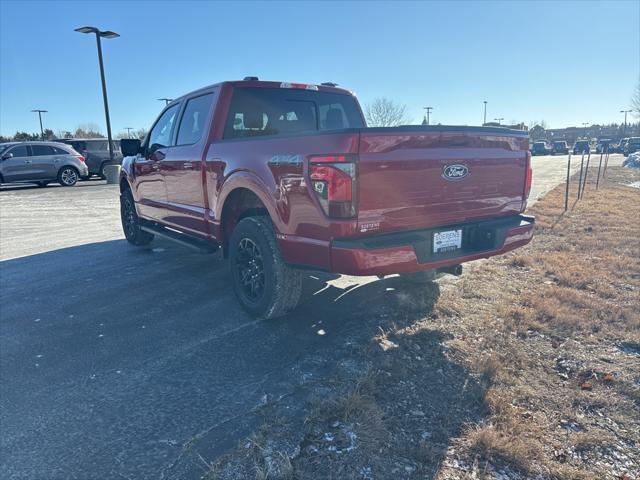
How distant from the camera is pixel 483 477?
2.05m

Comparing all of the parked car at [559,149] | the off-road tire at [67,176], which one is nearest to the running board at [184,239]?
the off-road tire at [67,176]

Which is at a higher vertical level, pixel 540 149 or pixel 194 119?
pixel 194 119

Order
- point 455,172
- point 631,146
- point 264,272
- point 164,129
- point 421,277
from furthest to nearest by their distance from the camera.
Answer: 1. point 631,146
2. point 164,129
3. point 421,277
4. point 264,272
5. point 455,172

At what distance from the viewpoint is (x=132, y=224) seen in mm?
7020

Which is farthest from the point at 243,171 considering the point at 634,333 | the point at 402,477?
the point at 634,333

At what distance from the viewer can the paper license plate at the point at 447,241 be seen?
3307mm

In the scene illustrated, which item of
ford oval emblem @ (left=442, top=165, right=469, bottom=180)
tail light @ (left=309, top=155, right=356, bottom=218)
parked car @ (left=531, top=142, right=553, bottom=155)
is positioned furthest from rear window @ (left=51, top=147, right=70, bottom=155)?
parked car @ (left=531, top=142, right=553, bottom=155)

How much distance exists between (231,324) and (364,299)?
1.29 metres

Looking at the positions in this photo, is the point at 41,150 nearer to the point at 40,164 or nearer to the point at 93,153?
the point at 40,164

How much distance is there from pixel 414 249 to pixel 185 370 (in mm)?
1798

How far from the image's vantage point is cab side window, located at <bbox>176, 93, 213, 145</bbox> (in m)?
4.59

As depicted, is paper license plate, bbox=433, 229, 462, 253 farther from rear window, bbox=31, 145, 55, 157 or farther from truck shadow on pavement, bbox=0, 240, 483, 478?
rear window, bbox=31, 145, 55, 157

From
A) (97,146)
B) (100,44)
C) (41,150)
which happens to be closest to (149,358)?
(41,150)

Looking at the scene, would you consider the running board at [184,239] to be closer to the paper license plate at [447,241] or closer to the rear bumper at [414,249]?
the rear bumper at [414,249]
